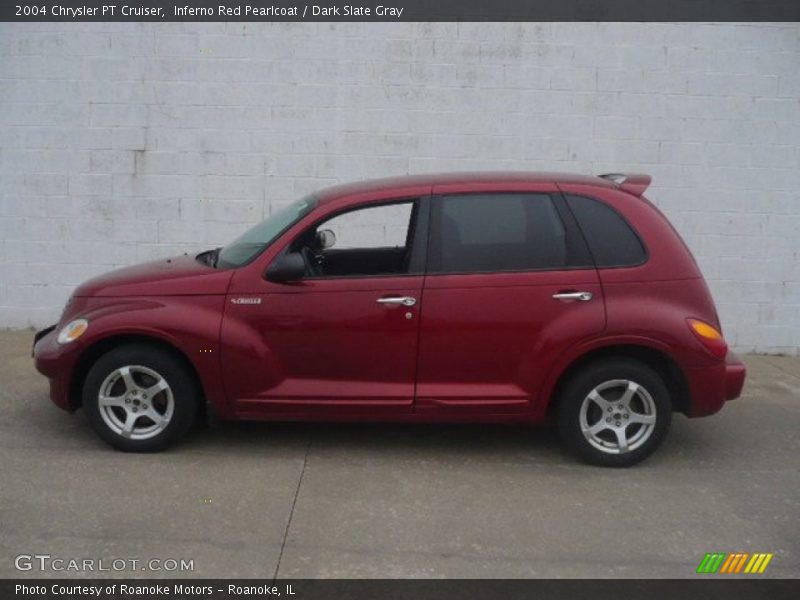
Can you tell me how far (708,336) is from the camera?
16.6 ft

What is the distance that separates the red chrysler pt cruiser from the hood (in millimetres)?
14

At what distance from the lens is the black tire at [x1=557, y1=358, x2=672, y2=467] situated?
509 centimetres

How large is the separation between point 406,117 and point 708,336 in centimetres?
377

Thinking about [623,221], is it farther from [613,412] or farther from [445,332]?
[445,332]

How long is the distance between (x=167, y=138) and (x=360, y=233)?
6.63ft

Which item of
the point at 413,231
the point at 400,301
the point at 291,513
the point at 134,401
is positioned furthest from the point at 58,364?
the point at 413,231

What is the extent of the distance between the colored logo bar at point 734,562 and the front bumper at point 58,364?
12.1ft

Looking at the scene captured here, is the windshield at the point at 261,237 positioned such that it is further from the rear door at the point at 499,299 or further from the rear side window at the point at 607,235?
the rear side window at the point at 607,235

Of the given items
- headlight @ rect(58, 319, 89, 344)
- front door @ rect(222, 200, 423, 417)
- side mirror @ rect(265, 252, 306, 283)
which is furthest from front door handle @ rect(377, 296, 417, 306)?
headlight @ rect(58, 319, 89, 344)

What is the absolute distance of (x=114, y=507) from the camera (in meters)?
4.56
